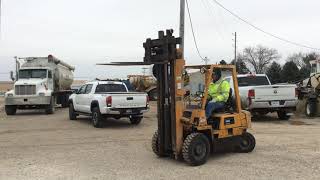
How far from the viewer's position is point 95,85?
19.7 metres

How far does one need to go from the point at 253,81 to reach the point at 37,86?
472 inches

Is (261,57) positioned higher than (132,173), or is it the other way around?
(261,57)

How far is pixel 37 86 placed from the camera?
26.9 m

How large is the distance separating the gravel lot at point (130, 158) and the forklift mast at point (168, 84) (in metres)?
0.56

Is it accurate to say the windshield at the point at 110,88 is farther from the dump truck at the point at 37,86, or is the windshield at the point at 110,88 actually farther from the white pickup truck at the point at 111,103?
the dump truck at the point at 37,86

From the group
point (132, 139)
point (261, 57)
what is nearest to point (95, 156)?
point (132, 139)

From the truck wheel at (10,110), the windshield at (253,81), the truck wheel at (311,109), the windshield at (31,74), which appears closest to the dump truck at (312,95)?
the truck wheel at (311,109)

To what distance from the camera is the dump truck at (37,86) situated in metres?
26.6

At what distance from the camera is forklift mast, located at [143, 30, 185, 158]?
1027cm

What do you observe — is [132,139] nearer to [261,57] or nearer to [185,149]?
[185,149]

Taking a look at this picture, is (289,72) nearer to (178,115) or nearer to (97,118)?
(97,118)

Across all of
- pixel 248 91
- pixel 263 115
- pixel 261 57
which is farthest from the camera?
pixel 261 57

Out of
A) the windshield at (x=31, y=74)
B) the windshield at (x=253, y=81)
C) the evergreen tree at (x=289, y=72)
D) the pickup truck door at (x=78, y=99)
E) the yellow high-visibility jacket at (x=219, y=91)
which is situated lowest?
the pickup truck door at (x=78, y=99)

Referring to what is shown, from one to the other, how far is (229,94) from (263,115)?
39.1 feet
